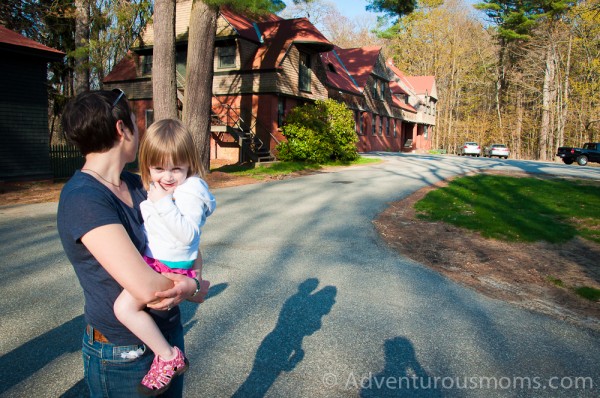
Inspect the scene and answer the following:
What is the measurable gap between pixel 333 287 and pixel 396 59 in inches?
2285

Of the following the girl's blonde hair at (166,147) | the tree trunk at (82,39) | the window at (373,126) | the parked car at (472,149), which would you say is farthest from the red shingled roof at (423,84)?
the girl's blonde hair at (166,147)

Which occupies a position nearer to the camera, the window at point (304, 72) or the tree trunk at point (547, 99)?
the window at point (304, 72)

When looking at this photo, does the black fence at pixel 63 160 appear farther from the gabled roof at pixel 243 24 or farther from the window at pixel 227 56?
the gabled roof at pixel 243 24

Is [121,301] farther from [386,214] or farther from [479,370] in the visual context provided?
[386,214]

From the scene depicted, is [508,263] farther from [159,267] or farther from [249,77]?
[249,77]

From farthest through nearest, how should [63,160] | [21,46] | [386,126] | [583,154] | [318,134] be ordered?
[386,126] → [583,154] → [318,134] → [63,160] → [21,46]

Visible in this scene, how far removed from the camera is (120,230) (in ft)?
→ 5.22

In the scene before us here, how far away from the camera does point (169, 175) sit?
1937 millimetres

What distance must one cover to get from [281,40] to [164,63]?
1115 centimetres

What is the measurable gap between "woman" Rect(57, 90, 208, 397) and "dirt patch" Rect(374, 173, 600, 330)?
468cm

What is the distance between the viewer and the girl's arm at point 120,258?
155cm

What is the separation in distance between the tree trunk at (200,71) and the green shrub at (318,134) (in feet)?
21.8

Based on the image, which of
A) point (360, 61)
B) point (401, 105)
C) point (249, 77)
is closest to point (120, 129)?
point (249, 77)

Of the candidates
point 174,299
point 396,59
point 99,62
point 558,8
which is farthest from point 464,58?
point 174,299
